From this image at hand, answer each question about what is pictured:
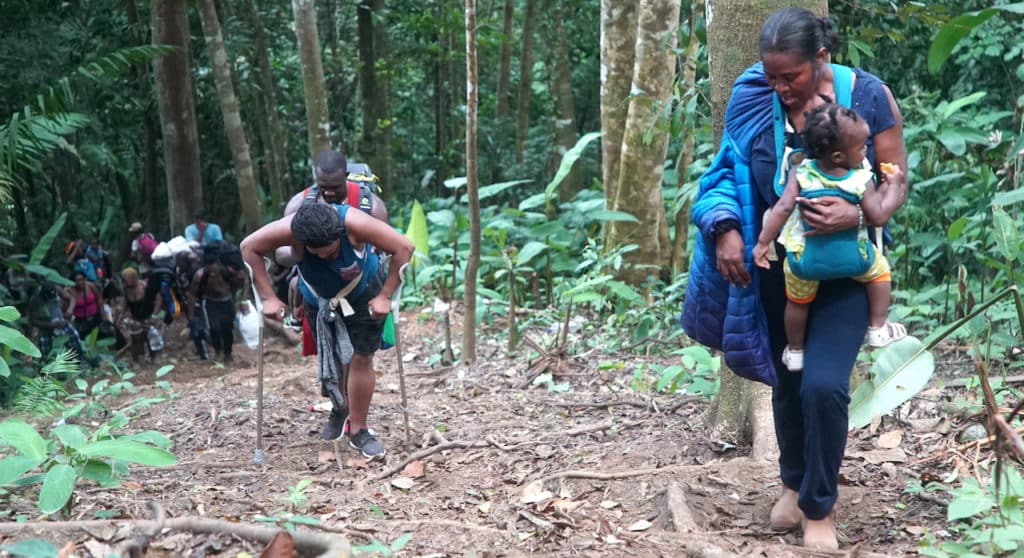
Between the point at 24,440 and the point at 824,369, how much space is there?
2.85 metres

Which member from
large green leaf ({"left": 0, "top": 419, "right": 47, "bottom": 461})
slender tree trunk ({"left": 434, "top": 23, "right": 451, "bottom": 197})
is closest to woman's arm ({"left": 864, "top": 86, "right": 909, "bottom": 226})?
large green leaf ({"left": 0, "top": 419, "right": 47, "bottom": 461})

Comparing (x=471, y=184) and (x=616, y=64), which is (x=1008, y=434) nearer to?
(x=471, y=184)

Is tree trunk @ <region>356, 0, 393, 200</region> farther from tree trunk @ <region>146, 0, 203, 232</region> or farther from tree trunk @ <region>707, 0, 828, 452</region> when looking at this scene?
tree trunk @ <region>707, 0, 828, 452</region>

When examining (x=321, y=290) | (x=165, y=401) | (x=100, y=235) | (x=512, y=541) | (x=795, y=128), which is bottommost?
(x=100, y=235)

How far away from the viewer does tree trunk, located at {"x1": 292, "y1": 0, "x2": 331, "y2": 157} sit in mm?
10078

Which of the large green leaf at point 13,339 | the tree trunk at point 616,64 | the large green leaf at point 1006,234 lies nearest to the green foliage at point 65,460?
the large green leaf at point 13,339

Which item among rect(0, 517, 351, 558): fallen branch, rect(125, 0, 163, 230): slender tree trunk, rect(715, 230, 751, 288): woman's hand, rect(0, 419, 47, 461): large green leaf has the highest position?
rect(715, 230, 751, 288): woman's hand

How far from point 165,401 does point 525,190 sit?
11.6 meters

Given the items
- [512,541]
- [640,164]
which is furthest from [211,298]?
[512,541]

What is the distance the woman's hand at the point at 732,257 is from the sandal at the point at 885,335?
0.45 metres

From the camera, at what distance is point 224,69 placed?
13281mm

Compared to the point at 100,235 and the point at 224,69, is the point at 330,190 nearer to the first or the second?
the point at 224,69

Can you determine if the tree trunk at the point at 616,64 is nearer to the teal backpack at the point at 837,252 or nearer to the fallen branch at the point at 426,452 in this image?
the fallen branch at the point at 426,452

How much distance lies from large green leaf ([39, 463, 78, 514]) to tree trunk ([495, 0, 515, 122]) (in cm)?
1450
